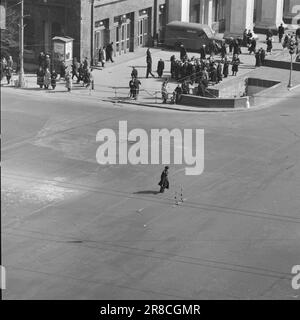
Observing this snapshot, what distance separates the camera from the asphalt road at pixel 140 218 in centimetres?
2559

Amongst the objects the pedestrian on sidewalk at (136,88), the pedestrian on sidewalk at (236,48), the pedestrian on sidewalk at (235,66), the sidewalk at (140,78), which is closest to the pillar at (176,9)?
the sidewalk at (140,78)

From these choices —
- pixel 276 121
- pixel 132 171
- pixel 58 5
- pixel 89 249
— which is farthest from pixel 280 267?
pixel 58 5

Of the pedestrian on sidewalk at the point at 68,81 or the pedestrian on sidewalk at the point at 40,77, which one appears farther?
the pedestrian on sidewalk at the point at 40,77

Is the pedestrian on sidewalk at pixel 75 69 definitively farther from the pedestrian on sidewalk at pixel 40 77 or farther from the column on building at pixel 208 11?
the column on building at pixel 208 11

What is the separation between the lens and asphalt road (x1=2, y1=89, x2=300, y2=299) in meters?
25.6

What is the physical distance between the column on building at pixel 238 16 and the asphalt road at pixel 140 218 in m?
29.7

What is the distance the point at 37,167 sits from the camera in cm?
3647

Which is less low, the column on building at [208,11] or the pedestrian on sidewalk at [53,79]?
the column on building at [208,11]

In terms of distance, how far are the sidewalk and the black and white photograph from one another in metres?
0.14

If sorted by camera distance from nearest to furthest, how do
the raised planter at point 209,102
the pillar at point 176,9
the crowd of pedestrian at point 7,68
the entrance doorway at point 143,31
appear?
the crowd of pedestrian at point 7,68 < the raised planter at point 209,102 < the entrance doorway at point 143,31 < the pillar at point 176,9

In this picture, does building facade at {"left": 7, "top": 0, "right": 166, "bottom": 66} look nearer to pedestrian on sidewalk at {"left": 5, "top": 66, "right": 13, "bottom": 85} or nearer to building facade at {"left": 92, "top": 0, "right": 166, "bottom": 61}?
building facade at {"left": 92, "top": 0, "right": 166, "bottom": 61}

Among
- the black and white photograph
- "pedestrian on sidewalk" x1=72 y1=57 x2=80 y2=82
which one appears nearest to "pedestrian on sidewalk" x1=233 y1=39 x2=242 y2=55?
the black and white photograph
